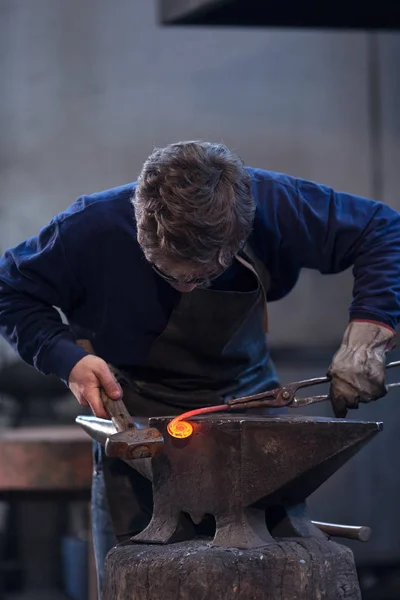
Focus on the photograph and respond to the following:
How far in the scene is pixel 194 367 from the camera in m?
2.34

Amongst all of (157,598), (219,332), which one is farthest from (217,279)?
(157,598)

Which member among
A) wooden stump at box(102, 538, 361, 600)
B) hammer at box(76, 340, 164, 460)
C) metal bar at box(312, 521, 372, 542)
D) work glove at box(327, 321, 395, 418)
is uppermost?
work glove at box(327, 321, 395, 418)

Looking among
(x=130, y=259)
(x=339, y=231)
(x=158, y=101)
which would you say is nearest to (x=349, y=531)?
(x=339, y=231)

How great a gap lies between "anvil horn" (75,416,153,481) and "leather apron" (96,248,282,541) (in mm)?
113

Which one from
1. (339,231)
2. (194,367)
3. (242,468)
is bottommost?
(242,468)

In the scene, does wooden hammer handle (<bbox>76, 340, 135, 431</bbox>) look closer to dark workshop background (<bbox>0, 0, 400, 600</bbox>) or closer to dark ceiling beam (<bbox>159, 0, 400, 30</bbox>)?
dark ceiling beam (<bbox>159, 0, 400, 30</bbox>)

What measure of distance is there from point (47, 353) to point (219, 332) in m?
0.42

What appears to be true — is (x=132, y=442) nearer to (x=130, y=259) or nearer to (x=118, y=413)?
(x=118, y=413)

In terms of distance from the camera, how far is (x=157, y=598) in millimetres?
1879

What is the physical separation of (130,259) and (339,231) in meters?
0.51

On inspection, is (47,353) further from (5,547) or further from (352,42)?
(352,42)

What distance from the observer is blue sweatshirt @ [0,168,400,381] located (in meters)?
2.23

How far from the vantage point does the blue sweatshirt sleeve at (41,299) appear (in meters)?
2.24

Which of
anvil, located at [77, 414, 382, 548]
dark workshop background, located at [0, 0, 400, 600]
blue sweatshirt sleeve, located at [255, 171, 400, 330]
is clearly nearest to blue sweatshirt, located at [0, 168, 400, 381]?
blue sweatshirt sleeve, located at [255, 171, 400, 330]
